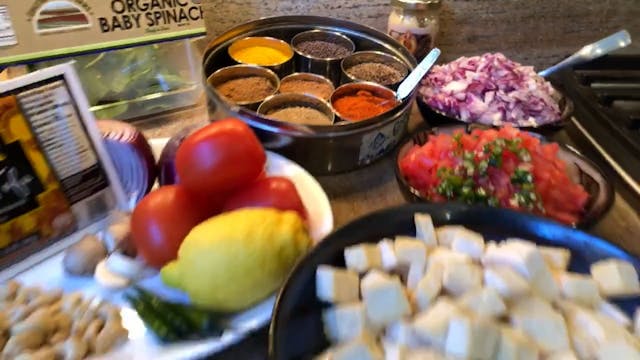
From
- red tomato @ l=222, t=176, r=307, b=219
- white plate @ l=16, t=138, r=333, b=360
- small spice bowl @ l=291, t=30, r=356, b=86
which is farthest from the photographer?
small spice bowl @ l=291, t=30, r=356, b=86

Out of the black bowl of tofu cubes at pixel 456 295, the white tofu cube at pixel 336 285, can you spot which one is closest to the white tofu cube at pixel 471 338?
the black bowl of tofu cubes at pixel 456 295

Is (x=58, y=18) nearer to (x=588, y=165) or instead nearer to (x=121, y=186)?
(x=121, y=186)

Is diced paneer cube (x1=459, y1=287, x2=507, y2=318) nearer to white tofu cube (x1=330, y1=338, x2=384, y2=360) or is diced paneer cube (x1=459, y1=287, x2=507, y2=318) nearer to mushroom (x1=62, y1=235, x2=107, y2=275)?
white tofu cube (x1=330, y1=338, x2=384, y2=360)

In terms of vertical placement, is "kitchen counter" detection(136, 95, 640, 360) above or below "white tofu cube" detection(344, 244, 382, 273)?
below

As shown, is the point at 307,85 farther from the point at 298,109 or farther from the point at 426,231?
the point at 426,231

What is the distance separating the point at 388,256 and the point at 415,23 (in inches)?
24.8

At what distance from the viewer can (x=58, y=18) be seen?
800 millimetres

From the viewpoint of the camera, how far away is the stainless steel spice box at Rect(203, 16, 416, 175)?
0.85 meters

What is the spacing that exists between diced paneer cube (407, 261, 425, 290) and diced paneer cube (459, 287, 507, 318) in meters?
0.06

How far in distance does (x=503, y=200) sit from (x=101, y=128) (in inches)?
22.7

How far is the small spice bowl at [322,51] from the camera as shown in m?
1.03

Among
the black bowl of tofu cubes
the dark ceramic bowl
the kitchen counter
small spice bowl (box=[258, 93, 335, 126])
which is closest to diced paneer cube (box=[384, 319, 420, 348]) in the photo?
the black bowl of tofu cubes

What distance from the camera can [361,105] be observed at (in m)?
0.96

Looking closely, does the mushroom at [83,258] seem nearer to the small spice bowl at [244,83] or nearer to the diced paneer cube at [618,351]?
the small spice bowl at [244,83]
